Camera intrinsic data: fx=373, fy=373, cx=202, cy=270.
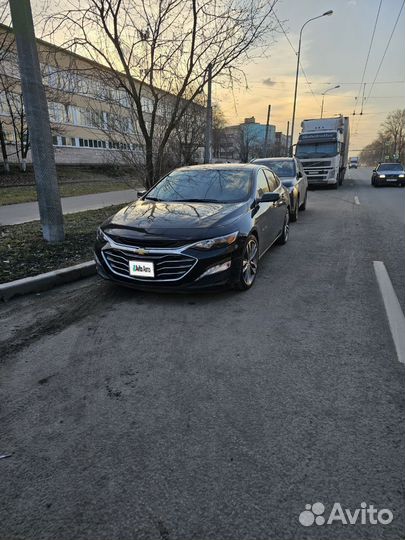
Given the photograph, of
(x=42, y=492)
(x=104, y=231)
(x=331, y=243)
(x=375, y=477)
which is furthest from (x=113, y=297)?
(x=331, y=243)

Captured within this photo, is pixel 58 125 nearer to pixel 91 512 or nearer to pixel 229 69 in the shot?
pixel 229 69

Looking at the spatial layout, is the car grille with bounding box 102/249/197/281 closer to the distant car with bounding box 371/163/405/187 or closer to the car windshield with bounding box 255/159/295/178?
the car windshield with bounding box 255/159/295/178

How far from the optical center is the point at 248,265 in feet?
15.9

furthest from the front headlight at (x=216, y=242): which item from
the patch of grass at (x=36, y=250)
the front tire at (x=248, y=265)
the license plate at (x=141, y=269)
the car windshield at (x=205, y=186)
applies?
the patch of grass at (x=36, y=250)

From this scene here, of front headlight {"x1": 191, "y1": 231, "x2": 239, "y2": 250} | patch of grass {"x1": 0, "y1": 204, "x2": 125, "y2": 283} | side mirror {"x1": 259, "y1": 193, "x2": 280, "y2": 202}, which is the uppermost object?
side mirror {"x1": 259, "y1": 193, "x2": 280, "y2": 202}

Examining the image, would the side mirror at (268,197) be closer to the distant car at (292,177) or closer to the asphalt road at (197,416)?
the asphalt road at (197,416)

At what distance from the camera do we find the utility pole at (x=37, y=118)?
5684mm

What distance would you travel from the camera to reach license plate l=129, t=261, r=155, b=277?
4215mm

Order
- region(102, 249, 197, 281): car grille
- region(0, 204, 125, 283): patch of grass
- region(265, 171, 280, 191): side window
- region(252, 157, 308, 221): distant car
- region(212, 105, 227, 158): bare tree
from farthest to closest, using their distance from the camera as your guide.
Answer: region(212, 105, 227, 158): bare tree → region(252, 157, 308, 221): distant car → region(265, 171, 280, 191): side window → region(0, 204, 125, 283): patch of grass → region(102, 249, 197, 281): car grille

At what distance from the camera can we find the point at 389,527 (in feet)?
5.66

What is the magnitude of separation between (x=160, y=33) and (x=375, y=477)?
10033 millimetres

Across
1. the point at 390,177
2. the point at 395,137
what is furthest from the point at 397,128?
the point at 390,177

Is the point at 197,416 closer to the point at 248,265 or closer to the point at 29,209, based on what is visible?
the point at 248,265

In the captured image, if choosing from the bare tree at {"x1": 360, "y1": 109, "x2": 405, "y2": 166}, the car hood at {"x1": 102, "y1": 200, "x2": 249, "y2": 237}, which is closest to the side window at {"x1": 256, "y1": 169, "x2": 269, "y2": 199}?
the car hood at {"x1": 102, "y1": 200, "x2": 249, "y2": 237}
